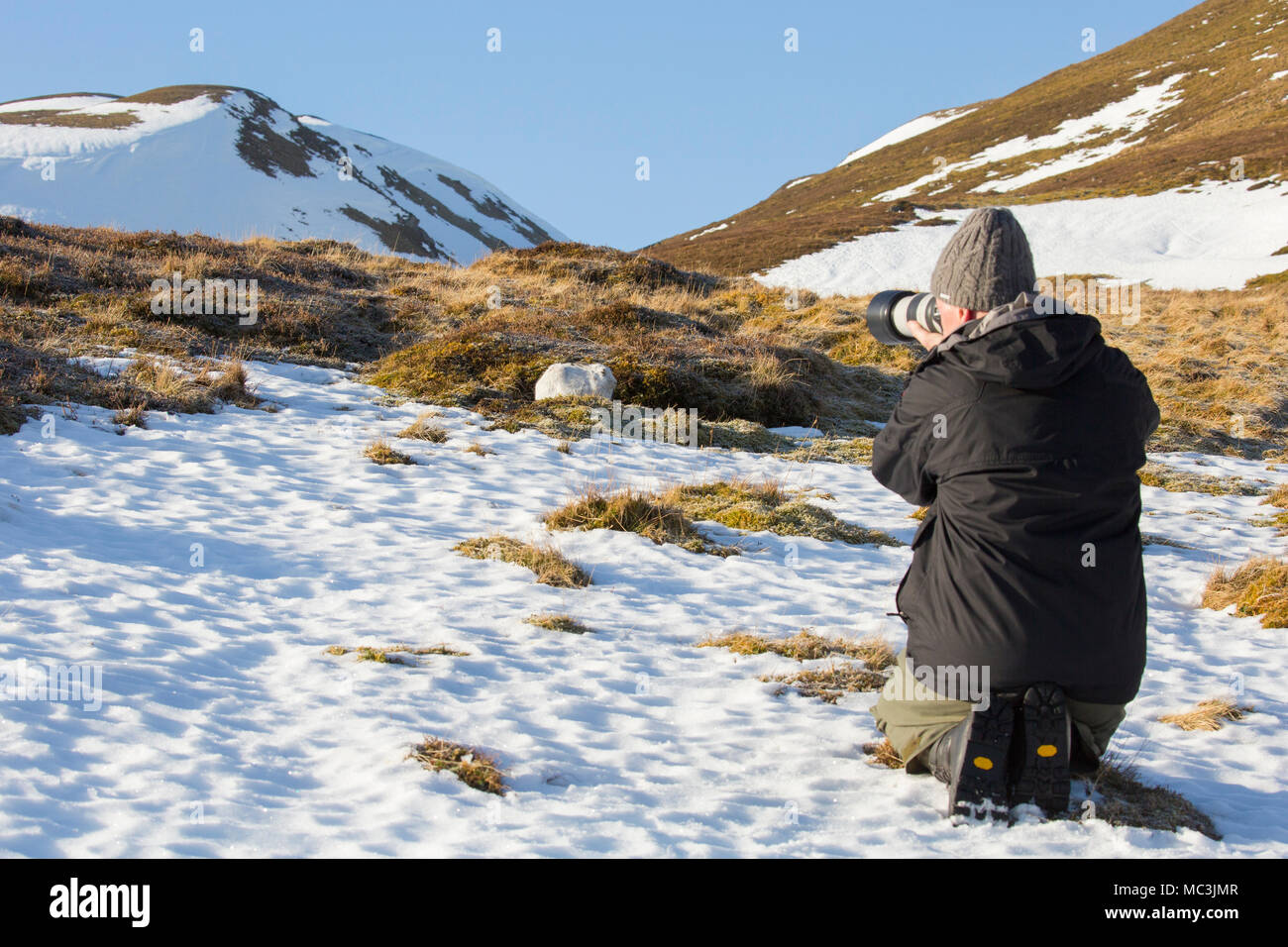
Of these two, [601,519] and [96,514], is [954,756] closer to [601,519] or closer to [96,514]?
[601,519]

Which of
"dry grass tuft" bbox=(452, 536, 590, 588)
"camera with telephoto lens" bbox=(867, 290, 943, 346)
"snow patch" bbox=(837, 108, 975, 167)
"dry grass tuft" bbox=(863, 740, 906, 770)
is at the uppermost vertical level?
"snow patch" bbox=(837, 108, 975, 167)

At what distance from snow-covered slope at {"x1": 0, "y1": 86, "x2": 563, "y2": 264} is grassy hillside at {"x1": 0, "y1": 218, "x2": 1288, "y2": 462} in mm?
21094

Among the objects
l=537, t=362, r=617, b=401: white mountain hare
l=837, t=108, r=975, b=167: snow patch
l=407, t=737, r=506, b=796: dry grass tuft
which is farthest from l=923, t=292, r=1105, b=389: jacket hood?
l=837, t=108, r=975, b=167: snow patch

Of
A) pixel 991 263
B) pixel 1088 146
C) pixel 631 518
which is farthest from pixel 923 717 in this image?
pixel 1088 146

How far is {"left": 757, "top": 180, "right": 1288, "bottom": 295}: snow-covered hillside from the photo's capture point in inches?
1185

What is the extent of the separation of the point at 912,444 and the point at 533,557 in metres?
3.05

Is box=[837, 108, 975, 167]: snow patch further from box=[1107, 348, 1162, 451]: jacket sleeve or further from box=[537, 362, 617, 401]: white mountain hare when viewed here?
box=[1107, 348, 1162, 451]: jacket sleeve

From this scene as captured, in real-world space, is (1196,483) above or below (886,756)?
above

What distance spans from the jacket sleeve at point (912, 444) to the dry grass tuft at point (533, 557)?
2637mm

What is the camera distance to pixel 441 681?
3.79 m

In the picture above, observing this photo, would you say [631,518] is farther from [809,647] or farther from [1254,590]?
[1254,590]

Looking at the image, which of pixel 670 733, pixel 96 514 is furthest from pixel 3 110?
pixel 670 733

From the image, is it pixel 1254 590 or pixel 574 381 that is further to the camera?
pixel 574 381
